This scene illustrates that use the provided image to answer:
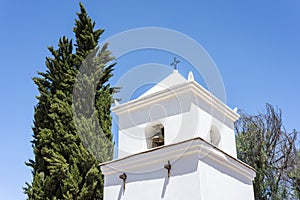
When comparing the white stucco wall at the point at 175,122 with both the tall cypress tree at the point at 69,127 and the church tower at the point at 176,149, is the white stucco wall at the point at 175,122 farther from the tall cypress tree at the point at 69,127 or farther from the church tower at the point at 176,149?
the tall cypress tree at the point at 69,127

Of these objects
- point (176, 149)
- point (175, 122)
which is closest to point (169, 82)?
point (175, 122)

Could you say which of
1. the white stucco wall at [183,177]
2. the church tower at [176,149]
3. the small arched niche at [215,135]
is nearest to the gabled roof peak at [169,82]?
the church tower at [176,149]

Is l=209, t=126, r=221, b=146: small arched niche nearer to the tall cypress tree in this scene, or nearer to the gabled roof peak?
the gabled roof peak

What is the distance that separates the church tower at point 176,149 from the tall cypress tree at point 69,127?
2.18 metres

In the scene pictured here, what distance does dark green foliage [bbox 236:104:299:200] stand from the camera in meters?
13.3

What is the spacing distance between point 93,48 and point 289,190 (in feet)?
30.3

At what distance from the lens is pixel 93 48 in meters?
10.3

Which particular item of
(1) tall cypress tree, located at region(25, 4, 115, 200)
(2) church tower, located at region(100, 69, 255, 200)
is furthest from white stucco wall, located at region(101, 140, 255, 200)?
(1) tall cypress tree, located at region(25, 4, 115, 200)

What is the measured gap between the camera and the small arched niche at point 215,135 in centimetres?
657

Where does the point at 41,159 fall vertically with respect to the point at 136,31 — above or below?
below

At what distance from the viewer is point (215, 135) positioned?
6.62 meters

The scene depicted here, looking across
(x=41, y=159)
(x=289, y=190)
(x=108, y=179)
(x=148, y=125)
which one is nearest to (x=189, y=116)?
(x=148, y=125)

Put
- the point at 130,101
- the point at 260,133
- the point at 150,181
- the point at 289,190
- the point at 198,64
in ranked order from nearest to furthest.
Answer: the point at 150,181 → the point at 198,64 → the point at 130,101 → the point at 289,190 → the point at 260,133

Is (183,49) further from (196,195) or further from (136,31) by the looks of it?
(196,195)
